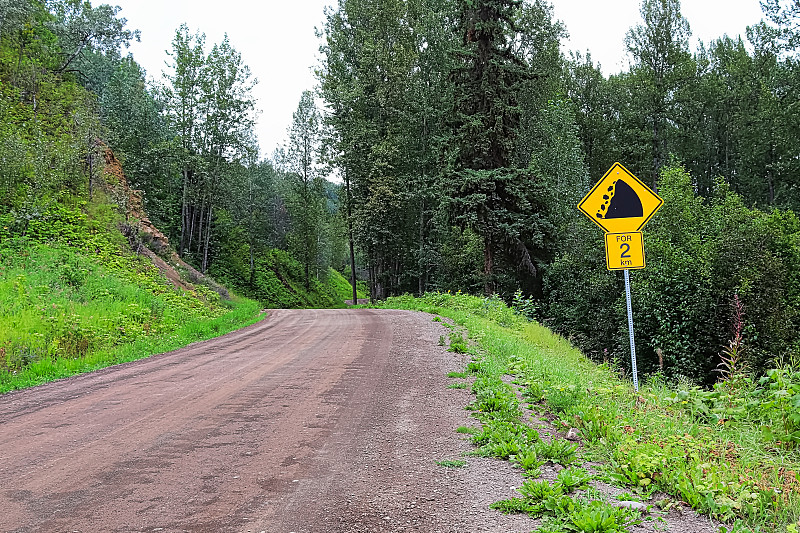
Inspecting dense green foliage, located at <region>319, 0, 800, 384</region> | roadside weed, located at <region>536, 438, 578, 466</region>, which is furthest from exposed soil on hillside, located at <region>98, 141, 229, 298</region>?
roadside weed, located at <region>536, 438, 578, 466</region>

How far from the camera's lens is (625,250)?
750cm

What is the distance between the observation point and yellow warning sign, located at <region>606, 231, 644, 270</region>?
742cm

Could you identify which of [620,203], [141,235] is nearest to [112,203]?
[141,235]

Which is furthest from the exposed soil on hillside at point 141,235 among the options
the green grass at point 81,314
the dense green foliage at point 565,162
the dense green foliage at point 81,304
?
the dense green foliage at point 565,162

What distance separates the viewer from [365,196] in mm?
32125

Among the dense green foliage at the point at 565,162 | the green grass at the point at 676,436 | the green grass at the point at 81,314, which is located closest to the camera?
the green grass at the point at 676,436

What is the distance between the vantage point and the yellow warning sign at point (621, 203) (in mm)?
7516

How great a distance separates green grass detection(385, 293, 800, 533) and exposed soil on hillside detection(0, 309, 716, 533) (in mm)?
335

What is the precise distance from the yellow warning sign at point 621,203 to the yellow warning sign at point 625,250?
0.10m

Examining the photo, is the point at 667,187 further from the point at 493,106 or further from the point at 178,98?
the point at 178,98

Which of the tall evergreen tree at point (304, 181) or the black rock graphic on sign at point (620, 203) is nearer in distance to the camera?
the black rock graphic on sign at point (620, 203)

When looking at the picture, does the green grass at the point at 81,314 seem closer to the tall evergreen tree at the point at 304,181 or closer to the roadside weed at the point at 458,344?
the roadside weed at the point at 458,344

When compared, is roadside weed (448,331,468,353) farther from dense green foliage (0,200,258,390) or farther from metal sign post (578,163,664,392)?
dense green foliage (0,200,258,390)

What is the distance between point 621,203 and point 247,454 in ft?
20.6
